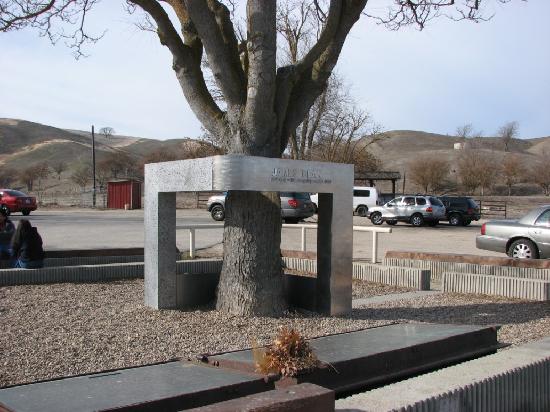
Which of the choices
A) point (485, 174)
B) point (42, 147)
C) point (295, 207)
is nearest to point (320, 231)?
point (295, 207)

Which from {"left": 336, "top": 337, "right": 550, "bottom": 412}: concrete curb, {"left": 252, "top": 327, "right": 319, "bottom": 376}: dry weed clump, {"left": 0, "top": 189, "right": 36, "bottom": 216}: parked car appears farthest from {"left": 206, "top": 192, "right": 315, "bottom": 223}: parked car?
{"left": 252, "top": 327, "right": 319, "bottom": 376}: dry weed clump

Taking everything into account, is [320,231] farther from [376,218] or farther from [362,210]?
[362,210]

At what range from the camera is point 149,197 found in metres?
8.42

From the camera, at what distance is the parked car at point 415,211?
34062 millimetres

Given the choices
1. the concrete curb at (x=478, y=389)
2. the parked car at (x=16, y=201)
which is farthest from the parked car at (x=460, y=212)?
the concrete curb at (x=478, y=389)

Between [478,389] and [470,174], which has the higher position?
[470,174]

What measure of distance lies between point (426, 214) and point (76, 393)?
31.6 meters

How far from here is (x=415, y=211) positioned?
34219mm

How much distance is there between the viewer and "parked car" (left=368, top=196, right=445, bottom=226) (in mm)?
34062

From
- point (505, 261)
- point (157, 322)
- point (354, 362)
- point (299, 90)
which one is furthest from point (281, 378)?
point (505, 261)

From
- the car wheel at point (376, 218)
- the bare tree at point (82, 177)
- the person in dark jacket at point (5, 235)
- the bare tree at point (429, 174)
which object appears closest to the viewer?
the person in dark jacket at point (5, 235)

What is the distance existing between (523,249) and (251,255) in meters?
9.46

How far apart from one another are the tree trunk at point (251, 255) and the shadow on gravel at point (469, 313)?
53.6 inches

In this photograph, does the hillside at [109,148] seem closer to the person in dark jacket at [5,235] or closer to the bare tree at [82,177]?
the bare tree at [82,177]
